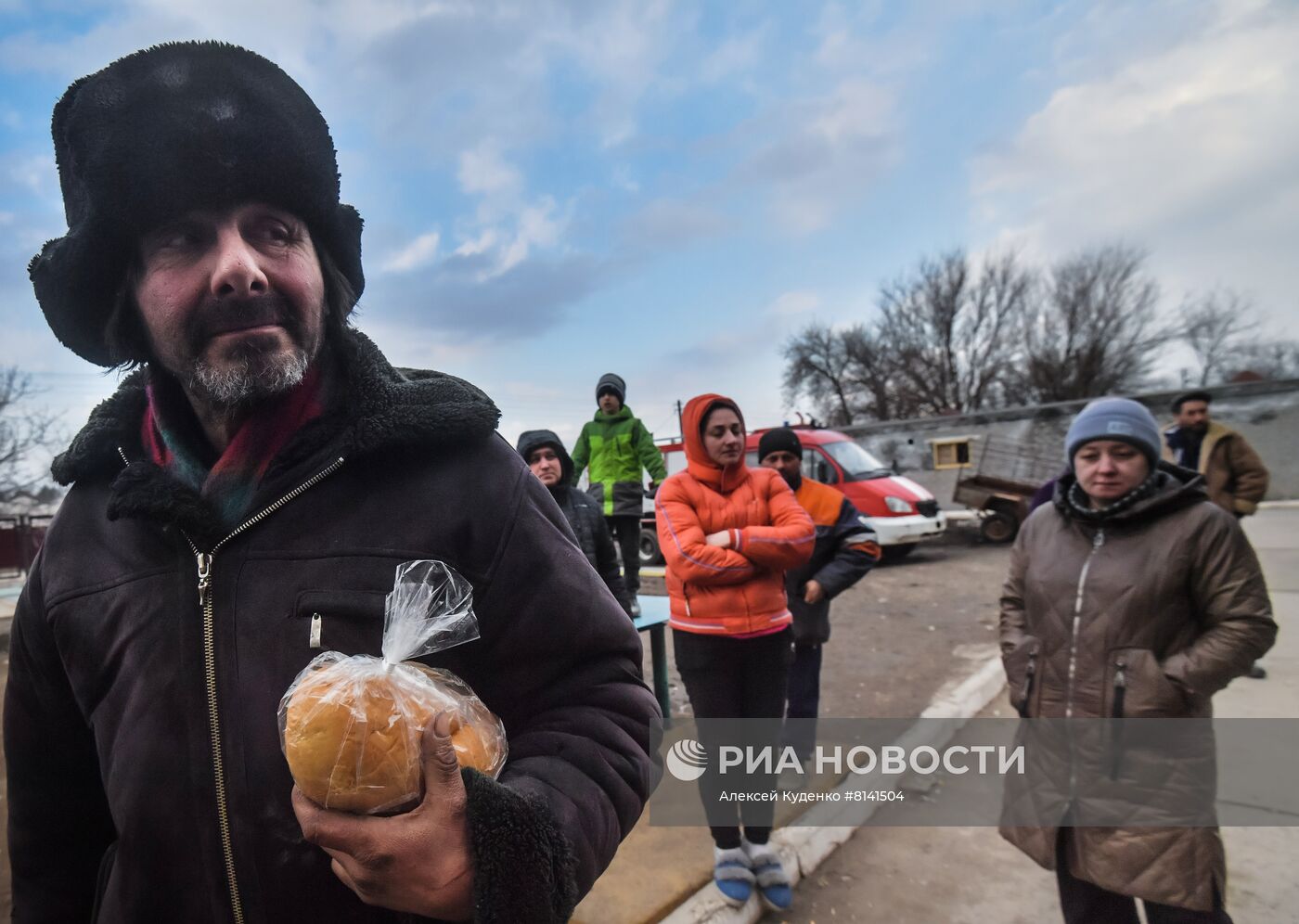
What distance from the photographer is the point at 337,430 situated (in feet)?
3.68

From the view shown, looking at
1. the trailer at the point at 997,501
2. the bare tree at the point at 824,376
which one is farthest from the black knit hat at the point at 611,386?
the bare tree at the point at 824,376

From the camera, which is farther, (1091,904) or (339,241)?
(1091,904)

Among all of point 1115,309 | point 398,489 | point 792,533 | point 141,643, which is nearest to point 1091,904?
point 792,533

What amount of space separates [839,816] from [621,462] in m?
3.77

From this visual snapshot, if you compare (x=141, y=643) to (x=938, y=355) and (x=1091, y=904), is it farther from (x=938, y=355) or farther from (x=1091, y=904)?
(x=938, y=355)

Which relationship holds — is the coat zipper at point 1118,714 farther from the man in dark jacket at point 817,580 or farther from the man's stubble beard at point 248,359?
the man's stubble beard at point 248,359

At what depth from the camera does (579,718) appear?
3.37 ft

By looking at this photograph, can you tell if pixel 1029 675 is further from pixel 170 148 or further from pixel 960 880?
pixel 170 148

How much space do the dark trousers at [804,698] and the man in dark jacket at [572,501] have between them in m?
1.08

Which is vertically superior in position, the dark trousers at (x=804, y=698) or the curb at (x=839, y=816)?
the dark trousers at (x=804, y=698)

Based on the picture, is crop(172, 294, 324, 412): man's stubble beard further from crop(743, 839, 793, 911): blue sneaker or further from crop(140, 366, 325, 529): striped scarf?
crop(743, 839, 793, 911): blue sneaker

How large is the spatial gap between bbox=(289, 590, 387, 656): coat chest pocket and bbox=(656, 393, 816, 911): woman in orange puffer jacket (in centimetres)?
194

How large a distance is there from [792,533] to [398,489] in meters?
2.07

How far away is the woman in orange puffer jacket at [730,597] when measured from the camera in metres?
2.79
